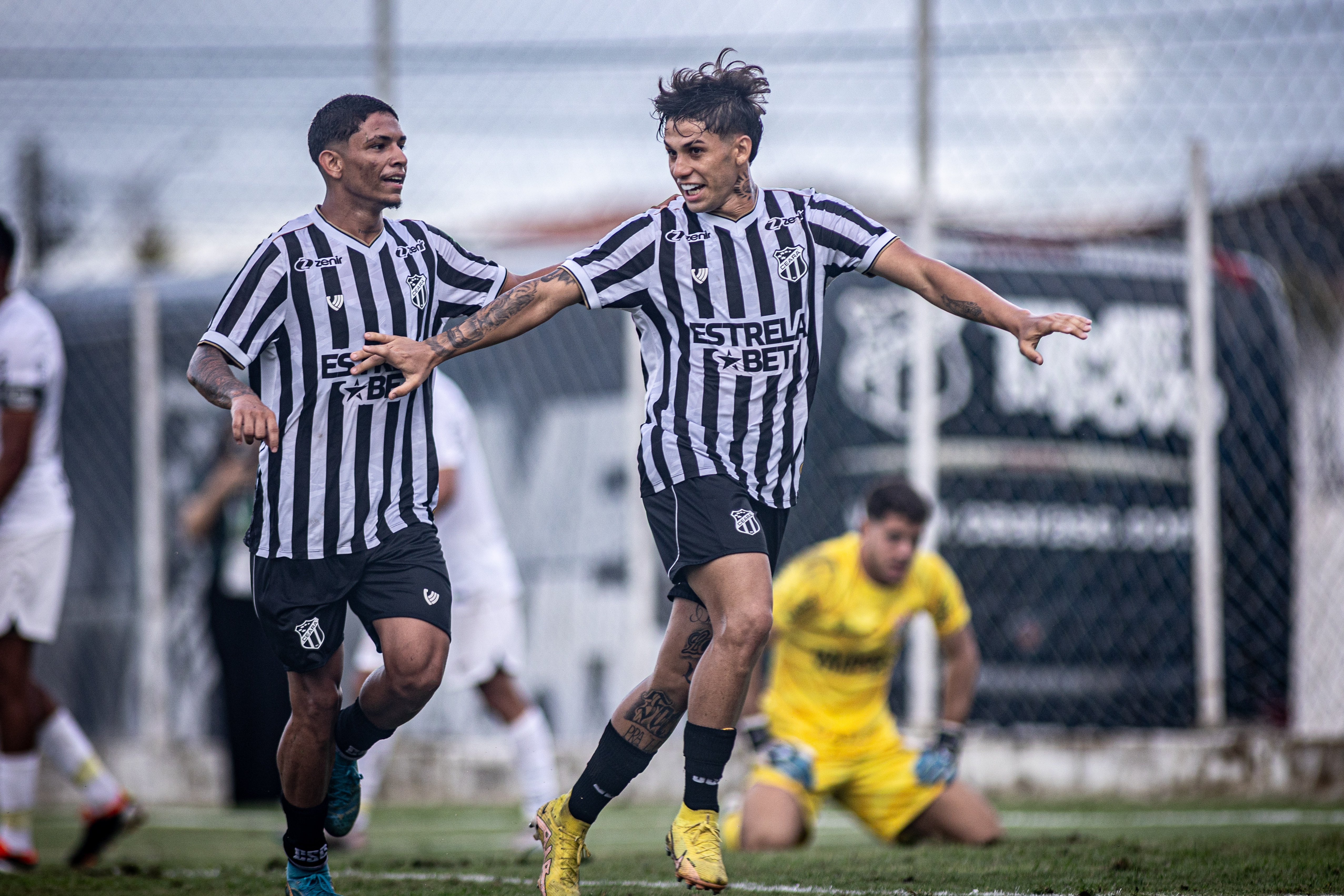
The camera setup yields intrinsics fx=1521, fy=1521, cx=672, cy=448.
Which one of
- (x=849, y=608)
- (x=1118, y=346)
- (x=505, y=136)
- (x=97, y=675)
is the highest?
(x=505, y=136)

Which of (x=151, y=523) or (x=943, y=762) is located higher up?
(x=151, y=523)

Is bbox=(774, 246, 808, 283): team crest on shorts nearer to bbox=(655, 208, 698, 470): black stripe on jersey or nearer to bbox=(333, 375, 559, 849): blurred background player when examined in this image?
bbox=(655, 208, 698, 470): black stripe on jersey

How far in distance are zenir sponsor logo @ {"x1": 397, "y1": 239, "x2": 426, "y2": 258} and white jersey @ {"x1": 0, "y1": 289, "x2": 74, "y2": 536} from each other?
2274 millimetres

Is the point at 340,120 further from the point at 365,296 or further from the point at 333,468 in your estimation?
the point at 333,468

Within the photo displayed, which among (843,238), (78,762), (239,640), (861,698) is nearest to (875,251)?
(843,238)

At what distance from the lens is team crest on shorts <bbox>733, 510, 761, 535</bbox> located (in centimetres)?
417

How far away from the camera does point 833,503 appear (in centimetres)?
809

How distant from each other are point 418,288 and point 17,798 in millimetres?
2949

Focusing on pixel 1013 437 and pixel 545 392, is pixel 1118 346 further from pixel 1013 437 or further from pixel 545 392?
pixel 545 392

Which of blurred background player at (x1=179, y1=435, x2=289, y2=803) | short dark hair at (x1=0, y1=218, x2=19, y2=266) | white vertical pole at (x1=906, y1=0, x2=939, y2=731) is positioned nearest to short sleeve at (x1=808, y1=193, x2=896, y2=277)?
short dark hair at (x1=0, y1=218, x2=19, y2=266)

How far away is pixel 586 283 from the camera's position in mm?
4262

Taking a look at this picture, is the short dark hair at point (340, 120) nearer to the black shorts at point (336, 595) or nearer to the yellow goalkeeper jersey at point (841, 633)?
the black shorts at point (336, 595)

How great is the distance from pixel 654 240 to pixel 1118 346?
4.42 meters

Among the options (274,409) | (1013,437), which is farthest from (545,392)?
(274,409)
